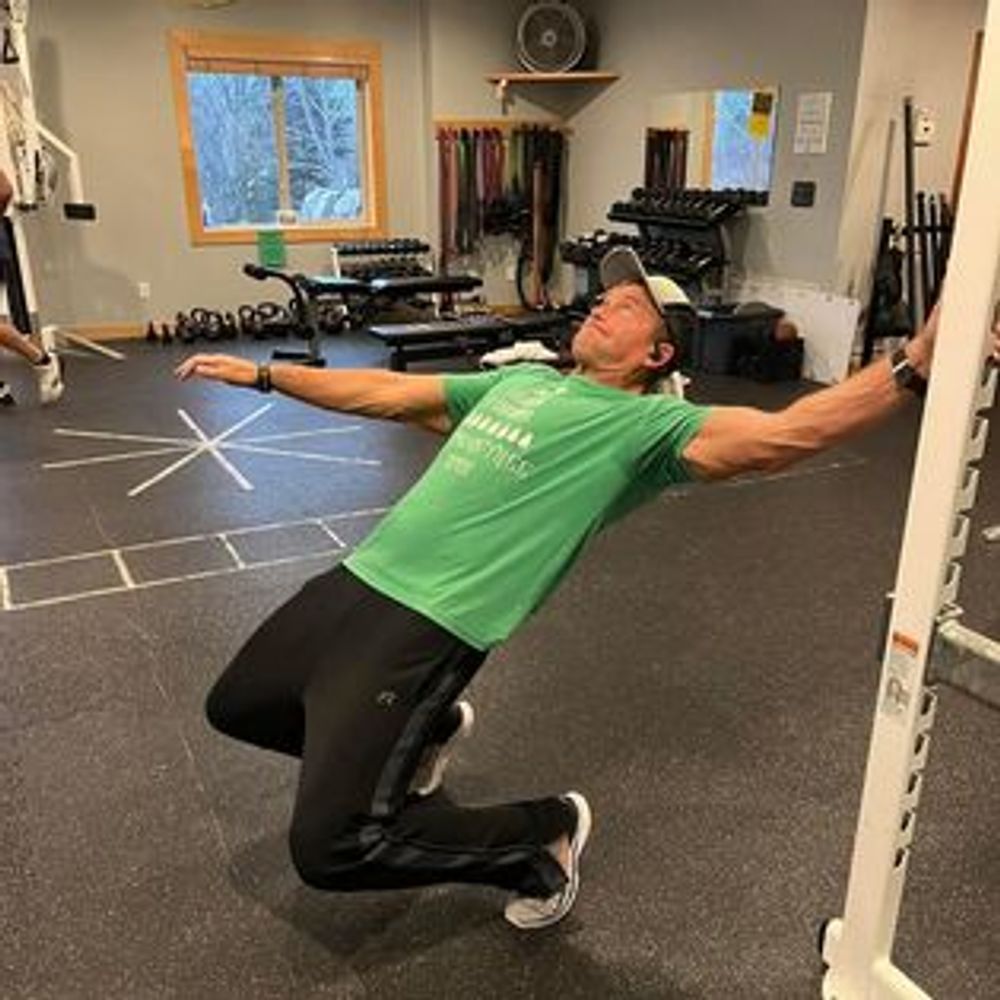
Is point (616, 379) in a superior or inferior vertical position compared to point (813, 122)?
inferior

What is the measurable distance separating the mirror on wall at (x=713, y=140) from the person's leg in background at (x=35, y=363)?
428cm

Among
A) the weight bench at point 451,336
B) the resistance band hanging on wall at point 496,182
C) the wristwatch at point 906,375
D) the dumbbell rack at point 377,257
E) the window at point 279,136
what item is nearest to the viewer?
the wristwatch at point 906,375

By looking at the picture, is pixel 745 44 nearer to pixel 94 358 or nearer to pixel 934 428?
pixel 94 358

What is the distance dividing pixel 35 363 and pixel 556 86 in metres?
4.90

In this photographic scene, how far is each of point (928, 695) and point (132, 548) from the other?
2.88 m

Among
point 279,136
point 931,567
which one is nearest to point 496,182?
point 279,136

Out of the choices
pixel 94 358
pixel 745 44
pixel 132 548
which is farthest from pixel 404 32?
pixel 132 548

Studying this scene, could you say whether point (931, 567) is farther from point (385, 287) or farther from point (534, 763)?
point (385, 287)

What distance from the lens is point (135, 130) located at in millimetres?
6961

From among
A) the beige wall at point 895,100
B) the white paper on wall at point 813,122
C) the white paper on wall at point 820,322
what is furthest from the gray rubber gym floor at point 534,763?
the white paper on wall at point 813,122

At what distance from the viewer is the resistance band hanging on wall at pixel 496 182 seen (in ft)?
25.8

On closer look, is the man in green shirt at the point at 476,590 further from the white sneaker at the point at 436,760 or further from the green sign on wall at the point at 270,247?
the green sign on wall at the point at 270,247

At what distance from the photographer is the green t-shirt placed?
5.21 feet

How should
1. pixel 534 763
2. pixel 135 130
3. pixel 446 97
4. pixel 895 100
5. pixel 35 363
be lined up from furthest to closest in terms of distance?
pixel 446 97
pixel 135 130
pixel 895 100
pixel 35 363
pixel 534 763
